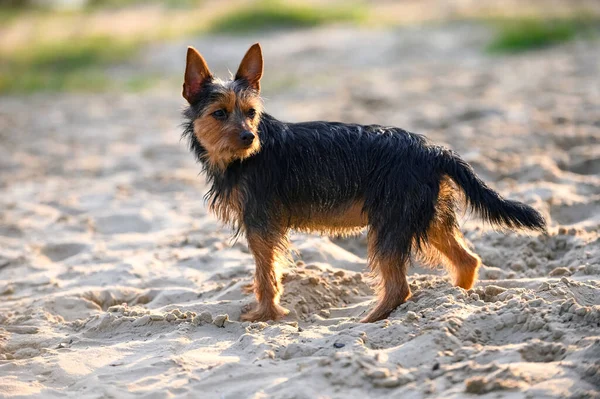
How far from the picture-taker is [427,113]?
10.9 metres

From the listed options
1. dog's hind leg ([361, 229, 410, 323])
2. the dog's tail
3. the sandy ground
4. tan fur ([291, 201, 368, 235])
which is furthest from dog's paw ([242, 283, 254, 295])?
the dog's tail

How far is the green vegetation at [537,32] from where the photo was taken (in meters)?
15.7

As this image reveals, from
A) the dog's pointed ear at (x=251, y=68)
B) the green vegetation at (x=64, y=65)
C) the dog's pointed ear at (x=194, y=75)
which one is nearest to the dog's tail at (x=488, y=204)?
the dog's pointed ear at (x=251, y=68)

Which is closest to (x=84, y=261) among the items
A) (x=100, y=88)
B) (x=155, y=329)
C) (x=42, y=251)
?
(x=42, y=251)

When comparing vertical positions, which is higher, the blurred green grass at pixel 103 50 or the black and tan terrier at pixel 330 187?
the blurred green grass at pixel 103 50

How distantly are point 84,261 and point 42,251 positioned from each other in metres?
0.60

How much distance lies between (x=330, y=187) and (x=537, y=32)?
11996 mm

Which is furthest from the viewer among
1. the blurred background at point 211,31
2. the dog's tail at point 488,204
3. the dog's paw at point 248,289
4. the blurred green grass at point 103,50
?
the blurred background at point 211,31

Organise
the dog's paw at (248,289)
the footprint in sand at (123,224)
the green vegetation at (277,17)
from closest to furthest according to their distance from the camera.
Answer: the dog's paw at (248,289)
the footprint in sand at (123,224)
the green vegetation at (277,17)

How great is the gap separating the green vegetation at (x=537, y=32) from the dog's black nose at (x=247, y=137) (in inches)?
443

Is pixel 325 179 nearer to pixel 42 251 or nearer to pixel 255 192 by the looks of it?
pixel 255 192

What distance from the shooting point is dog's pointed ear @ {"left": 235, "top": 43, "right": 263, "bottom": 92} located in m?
5.61

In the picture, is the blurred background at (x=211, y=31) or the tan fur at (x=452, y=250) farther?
the blurred background at (x=211, y=31)

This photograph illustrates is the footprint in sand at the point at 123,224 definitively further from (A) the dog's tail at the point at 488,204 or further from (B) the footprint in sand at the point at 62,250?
(A) the dog's tail at the point at 488,204
